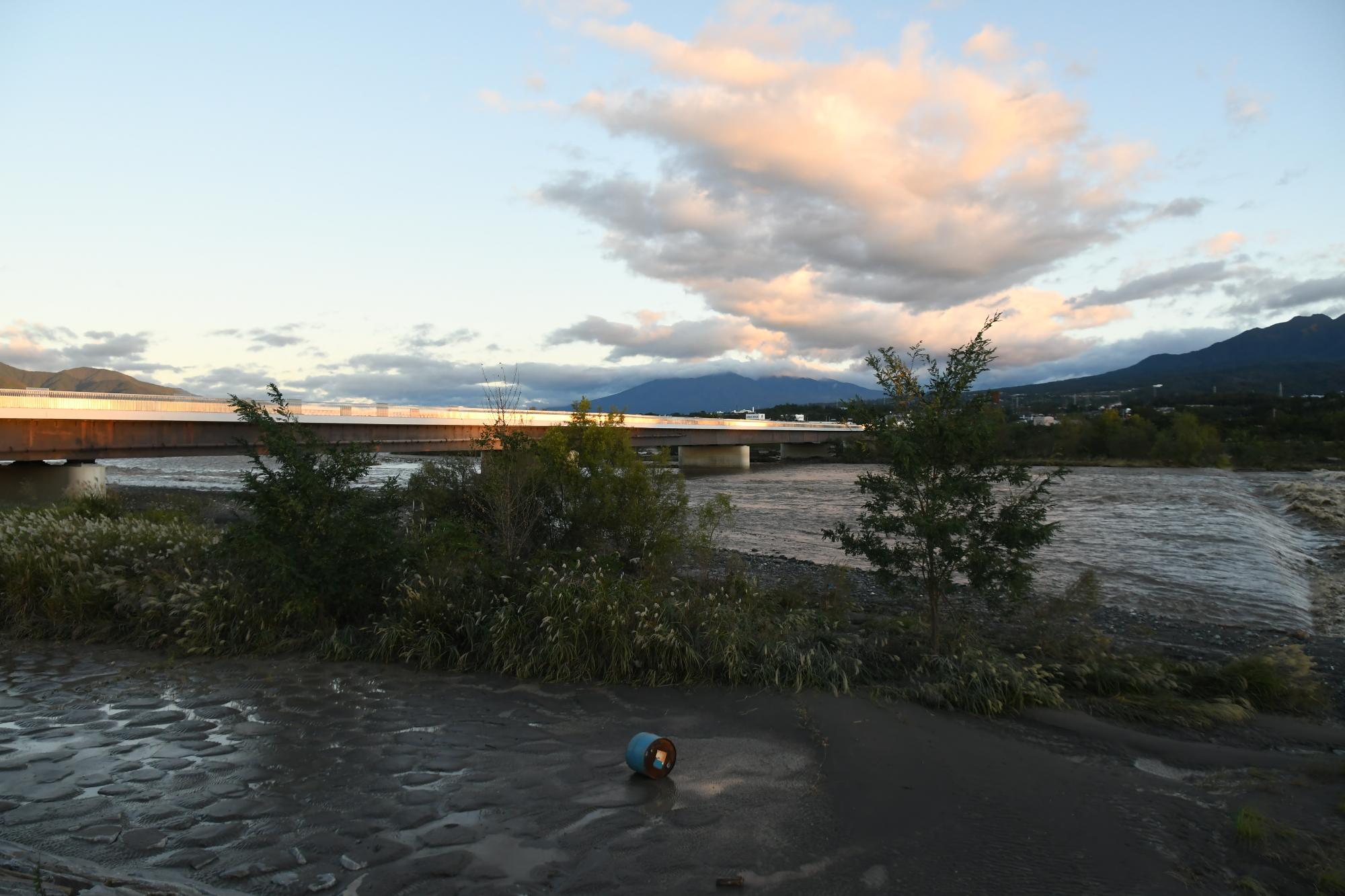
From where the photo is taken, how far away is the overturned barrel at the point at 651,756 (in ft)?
20.6

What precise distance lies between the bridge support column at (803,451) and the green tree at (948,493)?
85674 millimetres

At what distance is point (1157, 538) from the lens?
85.3 feet

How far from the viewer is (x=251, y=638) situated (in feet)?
33.0

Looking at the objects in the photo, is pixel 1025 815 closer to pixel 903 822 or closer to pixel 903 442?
pixel 903 822

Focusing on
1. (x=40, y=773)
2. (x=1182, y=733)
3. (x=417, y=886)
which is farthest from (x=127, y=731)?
(x=1182, y=733)

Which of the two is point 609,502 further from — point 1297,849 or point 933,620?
point 1297,849

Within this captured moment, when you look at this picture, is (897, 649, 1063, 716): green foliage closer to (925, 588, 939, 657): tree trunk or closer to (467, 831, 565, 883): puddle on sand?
(925, 588, 939, 657): tree trunk

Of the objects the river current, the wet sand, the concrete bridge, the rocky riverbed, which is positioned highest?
the concrete bridge

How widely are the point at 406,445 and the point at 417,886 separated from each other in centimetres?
3804

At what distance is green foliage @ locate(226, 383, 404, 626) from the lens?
33.8 feet

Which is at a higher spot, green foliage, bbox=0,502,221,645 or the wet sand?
green foliage, bbox=0,502,221,645

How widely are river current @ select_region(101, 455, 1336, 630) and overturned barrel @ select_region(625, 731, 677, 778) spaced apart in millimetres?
12745

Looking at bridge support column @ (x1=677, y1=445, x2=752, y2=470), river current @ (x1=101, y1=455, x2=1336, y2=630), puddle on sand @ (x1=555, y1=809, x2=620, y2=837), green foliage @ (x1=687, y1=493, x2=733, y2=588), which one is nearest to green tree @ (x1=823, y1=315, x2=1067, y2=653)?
green foliage @ (x1=687, y1=493, x2=733, y2=588)

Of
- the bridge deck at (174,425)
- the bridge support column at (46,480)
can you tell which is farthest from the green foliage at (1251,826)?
the bridge support column at (46,480)
